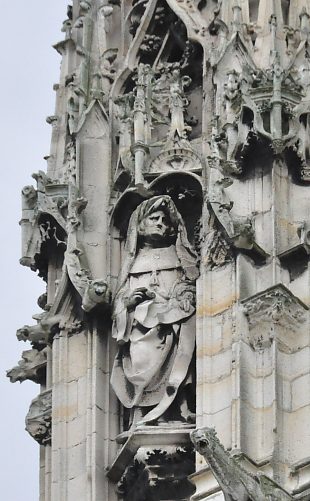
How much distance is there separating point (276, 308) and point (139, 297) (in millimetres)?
1766

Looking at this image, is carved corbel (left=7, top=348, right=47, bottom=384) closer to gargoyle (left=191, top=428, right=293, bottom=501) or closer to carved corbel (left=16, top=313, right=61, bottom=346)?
carved corbel (left=16, top=313, right=61, bottom=346)

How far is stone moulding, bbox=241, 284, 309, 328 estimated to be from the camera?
27.2 metres

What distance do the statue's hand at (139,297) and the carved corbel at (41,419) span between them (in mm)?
1458

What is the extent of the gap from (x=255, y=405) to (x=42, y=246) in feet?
13.3

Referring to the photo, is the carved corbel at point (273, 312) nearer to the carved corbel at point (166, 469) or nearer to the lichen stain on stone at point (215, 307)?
the lichen stain on stone at point (215, 307)


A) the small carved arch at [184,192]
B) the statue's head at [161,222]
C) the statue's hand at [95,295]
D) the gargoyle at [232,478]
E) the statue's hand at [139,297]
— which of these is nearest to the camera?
the gargoyle at [232,478]

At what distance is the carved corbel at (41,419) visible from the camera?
29.6 m

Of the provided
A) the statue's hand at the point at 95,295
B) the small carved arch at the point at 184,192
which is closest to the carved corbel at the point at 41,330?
the statue's hand at the point at 95,295

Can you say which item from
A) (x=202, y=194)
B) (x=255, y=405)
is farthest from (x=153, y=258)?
(x=255, y=405)

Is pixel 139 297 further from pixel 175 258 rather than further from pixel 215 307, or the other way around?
pixel 215 307

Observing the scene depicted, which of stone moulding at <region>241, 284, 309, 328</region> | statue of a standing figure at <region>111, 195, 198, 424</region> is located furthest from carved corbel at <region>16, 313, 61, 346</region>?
stone moulding at <region>241, 284, 309, 328</region>

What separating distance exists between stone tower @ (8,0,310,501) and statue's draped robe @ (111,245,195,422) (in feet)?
0.06

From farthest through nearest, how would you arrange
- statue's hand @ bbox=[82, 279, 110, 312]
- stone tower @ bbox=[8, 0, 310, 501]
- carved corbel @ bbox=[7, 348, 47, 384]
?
1. carved corbel @ bbox=[7, 348, 47, 384]
2. statue's hand @ bbox=[82, 279, 110, 312]
3. stone tower @ bbox=[8, 0, 310, 501]

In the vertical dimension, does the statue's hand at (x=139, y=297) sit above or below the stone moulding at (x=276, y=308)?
above
